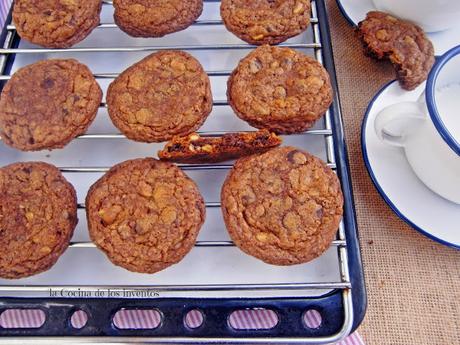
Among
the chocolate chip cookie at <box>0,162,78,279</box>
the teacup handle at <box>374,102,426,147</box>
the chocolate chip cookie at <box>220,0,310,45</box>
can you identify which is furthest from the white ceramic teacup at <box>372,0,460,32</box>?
the chocolate chip cookie at <box>0,162,78,279</box>

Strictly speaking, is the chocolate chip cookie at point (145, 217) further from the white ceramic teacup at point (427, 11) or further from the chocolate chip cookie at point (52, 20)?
the white ceramic teacup at point (427, 11)

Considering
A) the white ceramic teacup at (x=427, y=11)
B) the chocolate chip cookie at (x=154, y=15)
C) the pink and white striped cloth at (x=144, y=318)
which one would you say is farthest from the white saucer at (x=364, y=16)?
the pink and white striped cloth at (x=144, y=318)

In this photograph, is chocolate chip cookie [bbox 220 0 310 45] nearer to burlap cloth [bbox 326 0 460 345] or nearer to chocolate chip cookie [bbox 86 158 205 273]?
burlap cloth [bbox 326 0 460 345]

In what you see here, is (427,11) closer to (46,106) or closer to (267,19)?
(267,19)

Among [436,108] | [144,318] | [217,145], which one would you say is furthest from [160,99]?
[436,108]

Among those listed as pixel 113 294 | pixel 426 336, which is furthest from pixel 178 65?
pixel 426 336

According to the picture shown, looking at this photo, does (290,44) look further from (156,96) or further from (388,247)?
(388,247)
